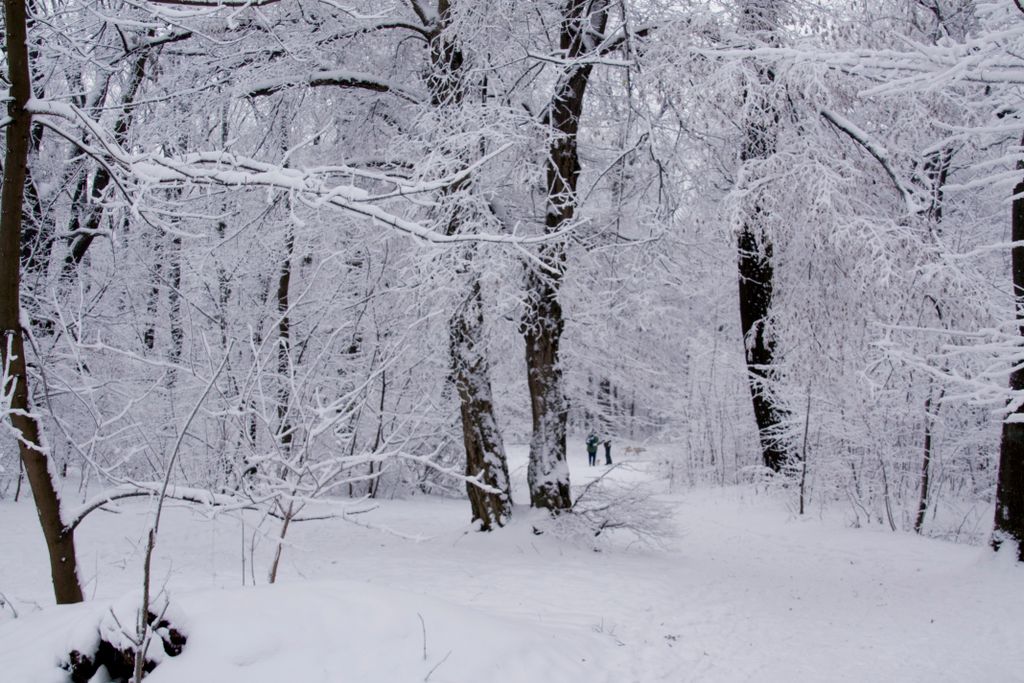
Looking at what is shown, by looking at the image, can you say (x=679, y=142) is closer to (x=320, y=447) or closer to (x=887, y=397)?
(x=887, y=397)

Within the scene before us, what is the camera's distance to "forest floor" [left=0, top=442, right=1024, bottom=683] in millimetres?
2857

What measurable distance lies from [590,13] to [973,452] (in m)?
8.51

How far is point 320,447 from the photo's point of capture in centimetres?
1156

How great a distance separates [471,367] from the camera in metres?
7.61

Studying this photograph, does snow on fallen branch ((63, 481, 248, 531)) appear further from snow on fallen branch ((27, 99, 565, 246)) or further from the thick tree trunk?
the thick tree trunk

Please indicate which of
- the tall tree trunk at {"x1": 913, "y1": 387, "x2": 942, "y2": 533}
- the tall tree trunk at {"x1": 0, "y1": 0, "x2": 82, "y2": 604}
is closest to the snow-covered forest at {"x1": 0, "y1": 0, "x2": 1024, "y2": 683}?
the tall tree trunk at {"x1": 0, "y1": 0, "x2": 82, "y2": 604}

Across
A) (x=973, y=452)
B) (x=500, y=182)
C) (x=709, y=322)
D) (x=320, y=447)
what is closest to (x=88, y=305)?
(x=320, y=447)

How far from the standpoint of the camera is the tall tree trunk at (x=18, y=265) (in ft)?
9.72

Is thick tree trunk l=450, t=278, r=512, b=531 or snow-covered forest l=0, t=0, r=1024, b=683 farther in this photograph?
thick tree trunk l=450, t=278, r=512, b=531

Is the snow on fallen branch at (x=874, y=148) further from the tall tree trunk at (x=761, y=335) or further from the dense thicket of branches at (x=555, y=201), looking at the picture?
the tall tree trunk at (x=761, y=335)

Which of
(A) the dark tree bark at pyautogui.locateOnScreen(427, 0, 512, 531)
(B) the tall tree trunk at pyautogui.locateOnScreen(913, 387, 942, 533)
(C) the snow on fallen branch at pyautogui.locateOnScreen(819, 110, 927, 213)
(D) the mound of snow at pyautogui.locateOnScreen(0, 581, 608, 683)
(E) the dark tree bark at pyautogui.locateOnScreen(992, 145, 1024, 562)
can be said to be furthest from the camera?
(B) the tall tree trunk at pyautogui.locateOnScreen(913, 387, 942, 533)

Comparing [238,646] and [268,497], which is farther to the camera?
[268,497]

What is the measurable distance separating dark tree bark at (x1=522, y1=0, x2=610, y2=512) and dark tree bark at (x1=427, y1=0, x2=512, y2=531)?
0.43m

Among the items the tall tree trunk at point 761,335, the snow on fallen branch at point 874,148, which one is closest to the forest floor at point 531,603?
the tall tree trunk at point 761,335
